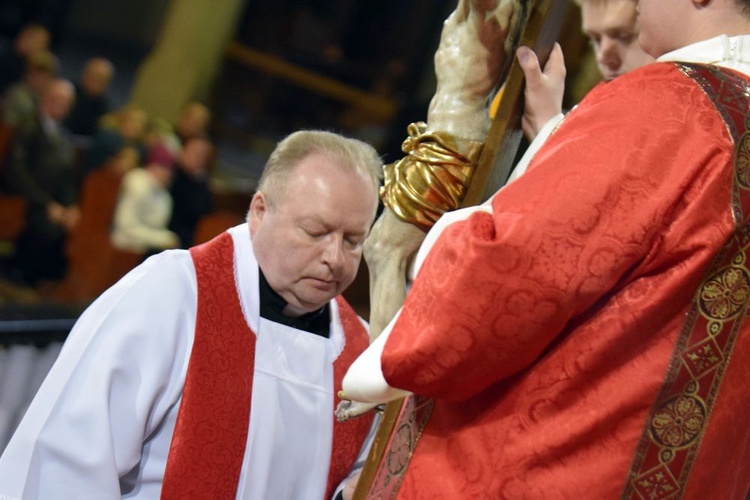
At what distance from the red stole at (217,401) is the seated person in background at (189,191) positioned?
194 inches

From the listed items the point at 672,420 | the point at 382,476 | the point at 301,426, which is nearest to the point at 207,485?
the point at 301,426

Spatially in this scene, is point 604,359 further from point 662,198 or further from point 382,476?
point 382,476

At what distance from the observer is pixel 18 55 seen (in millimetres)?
7027

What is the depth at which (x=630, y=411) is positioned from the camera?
1.67 m

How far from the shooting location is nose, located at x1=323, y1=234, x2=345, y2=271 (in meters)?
2.37

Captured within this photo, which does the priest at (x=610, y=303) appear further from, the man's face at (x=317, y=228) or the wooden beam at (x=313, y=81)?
the wooden beam at (x=313, y=81)

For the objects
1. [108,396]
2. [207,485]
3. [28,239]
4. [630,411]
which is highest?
[630,411]

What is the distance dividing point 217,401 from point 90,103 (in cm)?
587

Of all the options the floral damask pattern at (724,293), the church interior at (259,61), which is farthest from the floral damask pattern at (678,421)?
the church interior at (259,61)

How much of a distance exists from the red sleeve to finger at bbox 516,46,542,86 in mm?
346

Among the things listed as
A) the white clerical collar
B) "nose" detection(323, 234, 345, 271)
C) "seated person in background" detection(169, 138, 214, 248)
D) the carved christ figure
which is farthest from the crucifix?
"seated person in background" detection(169, 138, 214, 248)

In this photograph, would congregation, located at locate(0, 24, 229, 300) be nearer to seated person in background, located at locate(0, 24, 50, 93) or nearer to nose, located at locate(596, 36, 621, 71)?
seated person in background, located at locate(0, 24, 50, 93)

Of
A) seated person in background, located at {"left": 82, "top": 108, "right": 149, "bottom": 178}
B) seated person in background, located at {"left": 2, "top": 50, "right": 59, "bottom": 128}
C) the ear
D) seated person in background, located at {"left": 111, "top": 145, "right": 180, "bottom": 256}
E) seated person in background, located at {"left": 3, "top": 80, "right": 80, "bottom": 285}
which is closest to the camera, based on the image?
the ear

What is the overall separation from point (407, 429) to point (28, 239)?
5.62 metres
